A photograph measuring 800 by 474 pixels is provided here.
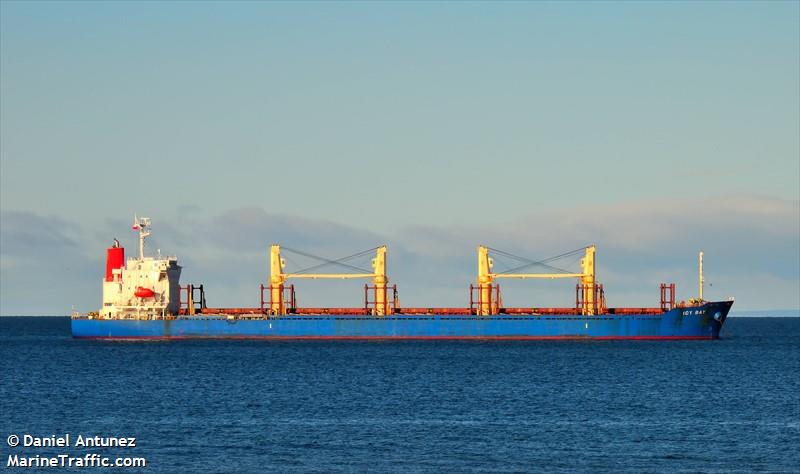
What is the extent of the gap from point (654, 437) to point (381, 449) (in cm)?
1030

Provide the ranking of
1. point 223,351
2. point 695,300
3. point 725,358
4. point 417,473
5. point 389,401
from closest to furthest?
1. point 417,473
2. point 389,401
3. point 725,358
4. point 223,351
5. point 695,300

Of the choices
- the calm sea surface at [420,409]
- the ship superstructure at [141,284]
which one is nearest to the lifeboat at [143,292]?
the ship superstructure at [141,284]

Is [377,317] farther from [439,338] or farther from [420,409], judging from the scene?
[420,409]

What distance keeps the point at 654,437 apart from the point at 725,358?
4509 cm

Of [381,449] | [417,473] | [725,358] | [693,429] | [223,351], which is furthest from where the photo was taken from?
[223,351]

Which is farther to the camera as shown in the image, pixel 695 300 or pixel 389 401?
pixel 695 300

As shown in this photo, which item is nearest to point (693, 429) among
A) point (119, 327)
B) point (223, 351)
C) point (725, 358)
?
point (725, 358)

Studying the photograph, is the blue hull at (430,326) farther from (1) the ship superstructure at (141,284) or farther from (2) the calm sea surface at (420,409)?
(2) the calm sea surface at (420,409)

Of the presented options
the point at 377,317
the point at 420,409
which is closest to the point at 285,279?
the point at 377,317

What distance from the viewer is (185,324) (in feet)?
360

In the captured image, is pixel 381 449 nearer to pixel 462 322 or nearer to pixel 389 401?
pixel 389 401

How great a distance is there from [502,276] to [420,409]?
188ft

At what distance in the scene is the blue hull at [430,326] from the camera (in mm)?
105250

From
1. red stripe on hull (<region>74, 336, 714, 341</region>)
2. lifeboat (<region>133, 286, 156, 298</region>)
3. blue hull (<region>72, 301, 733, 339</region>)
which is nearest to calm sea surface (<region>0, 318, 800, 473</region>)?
blue hull (<region>72, 301, 733, 339</region>)
